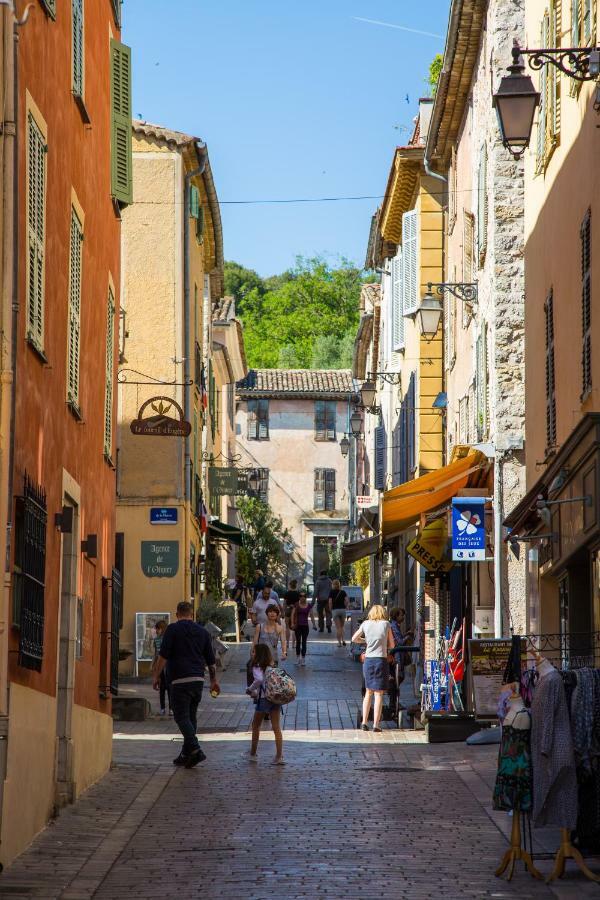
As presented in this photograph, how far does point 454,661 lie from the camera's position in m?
20.3

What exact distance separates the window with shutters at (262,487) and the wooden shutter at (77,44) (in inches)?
1710

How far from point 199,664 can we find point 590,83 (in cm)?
705

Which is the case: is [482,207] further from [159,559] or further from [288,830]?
[288,830]

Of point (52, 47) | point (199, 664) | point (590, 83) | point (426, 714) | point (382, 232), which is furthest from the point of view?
point (382, 232)

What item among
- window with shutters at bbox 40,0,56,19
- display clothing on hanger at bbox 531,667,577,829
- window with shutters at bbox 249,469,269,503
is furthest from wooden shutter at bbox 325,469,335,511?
display clothing on hanger at bbox 531,667,577,829

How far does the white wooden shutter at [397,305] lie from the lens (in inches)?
1330

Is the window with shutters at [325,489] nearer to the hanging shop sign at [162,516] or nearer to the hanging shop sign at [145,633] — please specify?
the hanging shop sign at [162,516]

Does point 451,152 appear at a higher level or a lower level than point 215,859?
higher

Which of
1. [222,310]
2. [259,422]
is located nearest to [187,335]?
[222,310]

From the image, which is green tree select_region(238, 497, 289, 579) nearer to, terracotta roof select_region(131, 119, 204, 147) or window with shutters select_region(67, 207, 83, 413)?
terracotta roof select_region(131, 119, 204, 147)

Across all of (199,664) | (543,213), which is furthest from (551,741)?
(543,213)

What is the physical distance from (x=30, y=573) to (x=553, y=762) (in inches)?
143

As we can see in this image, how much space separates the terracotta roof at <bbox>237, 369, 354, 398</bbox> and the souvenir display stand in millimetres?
63137

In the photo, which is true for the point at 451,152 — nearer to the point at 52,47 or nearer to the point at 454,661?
the point at 454,661
